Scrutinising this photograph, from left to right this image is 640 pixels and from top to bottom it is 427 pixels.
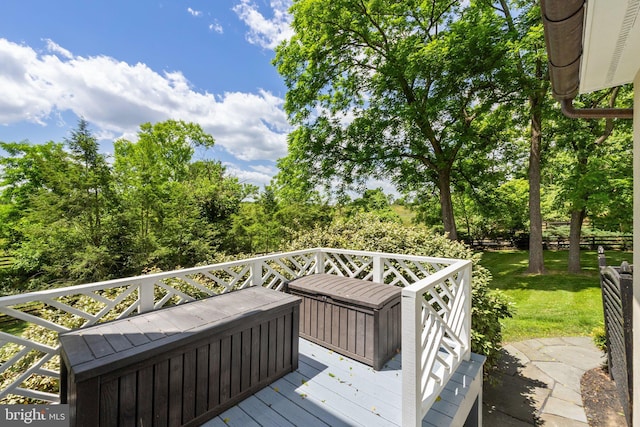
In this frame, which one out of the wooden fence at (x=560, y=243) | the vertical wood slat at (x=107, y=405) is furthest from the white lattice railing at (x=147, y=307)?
the wooden fence at (x=560, y=243)

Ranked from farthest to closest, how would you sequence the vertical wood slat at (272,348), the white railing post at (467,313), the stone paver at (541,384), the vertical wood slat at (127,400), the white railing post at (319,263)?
the white railing post at (319,263), the stone paver at (541,384), the white railing post at (467,313), the vertical wood slat at (272,348), the vertical wood slat at (127,400)

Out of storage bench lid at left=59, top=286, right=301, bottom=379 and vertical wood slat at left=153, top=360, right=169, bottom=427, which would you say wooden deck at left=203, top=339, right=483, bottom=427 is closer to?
vertical wood slat at left=153, top=360, right=169, bottom=427

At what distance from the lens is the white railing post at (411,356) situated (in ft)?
6.50

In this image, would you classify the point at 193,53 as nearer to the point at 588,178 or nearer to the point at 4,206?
the point at 4,206

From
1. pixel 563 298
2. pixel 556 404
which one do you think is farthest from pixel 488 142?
pixel 556 404

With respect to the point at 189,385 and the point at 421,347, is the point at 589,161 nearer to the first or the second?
the point at 421,347

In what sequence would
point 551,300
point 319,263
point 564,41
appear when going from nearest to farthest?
point 564,41 < point 319,263 < point 551,300

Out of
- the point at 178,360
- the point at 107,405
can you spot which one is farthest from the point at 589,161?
the point at 107,405

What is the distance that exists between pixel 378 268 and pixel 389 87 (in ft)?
27.5

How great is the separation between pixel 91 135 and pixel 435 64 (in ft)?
39.0

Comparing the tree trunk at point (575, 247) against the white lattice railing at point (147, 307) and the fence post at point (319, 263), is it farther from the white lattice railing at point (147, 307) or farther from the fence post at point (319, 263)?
the fence post at point (319, 263)

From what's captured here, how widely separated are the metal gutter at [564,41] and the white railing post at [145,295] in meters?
3.77

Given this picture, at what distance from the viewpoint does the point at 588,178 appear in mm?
8906

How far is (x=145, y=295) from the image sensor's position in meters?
2.94
